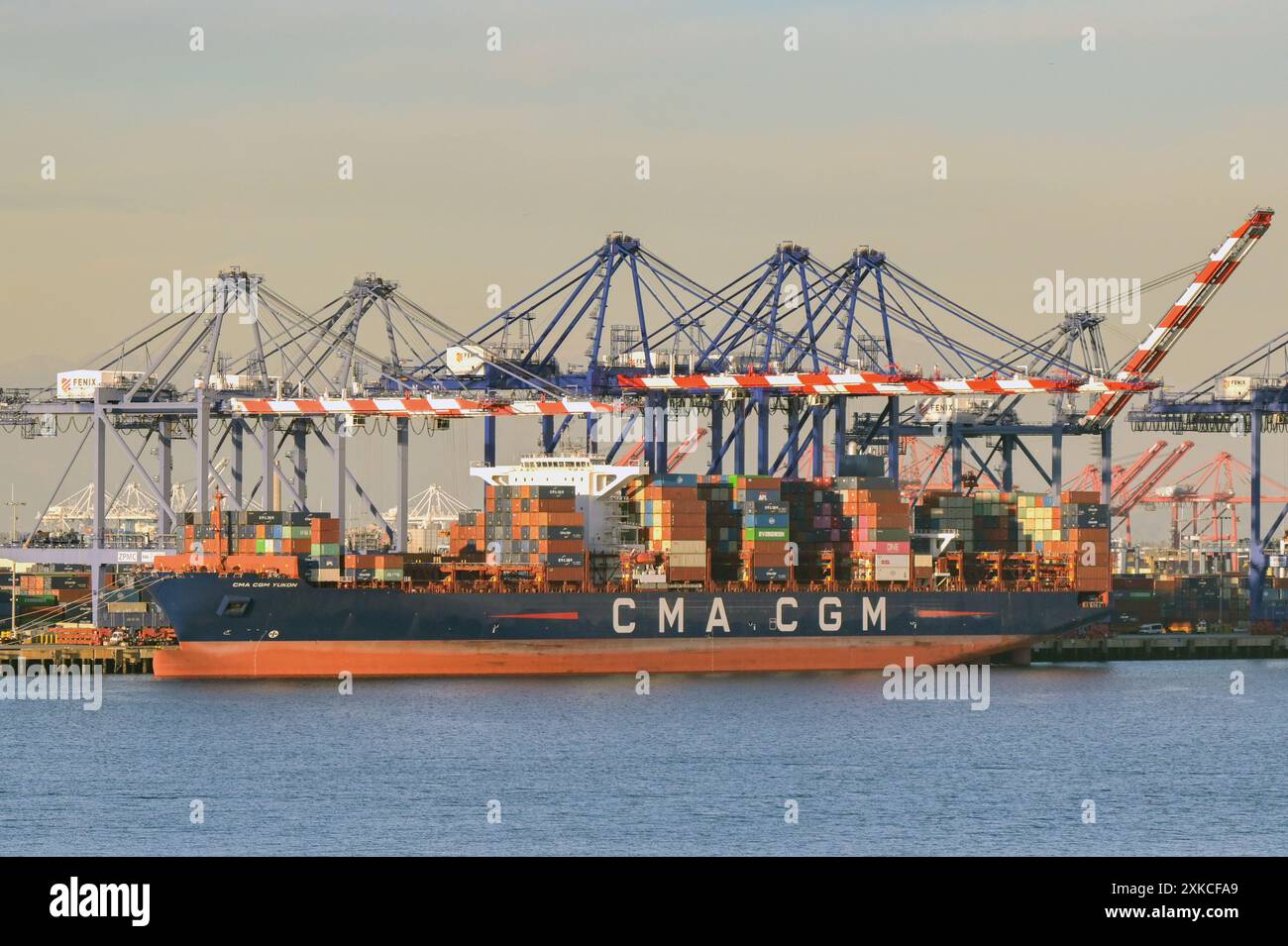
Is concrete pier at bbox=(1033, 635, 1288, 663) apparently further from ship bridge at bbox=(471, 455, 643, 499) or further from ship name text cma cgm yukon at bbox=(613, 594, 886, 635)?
ship bridge at bbox=(471, 455, 643, 499)

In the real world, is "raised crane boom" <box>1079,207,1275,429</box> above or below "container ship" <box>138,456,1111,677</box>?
above

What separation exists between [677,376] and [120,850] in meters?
44.3

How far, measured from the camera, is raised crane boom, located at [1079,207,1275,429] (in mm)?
81500

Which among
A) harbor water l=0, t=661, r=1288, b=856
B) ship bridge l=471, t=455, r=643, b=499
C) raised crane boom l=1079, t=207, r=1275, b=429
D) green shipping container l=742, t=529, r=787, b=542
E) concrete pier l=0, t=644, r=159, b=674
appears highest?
raised crane boom l=1079, t=207, r=1275, b=429

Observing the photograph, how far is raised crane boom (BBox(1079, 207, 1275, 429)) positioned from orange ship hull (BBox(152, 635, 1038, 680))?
17.4 m

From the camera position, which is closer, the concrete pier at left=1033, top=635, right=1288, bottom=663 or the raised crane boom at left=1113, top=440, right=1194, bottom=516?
the concrete pier at left=1033, top=635, right=1288, bottom=663

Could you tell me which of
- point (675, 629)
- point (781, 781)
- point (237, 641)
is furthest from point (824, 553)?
point (781, 781)

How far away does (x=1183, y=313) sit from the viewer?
8294 centimetres

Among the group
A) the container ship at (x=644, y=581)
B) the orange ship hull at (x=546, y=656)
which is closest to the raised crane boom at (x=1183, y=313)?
the container ship at (x=644, y=581)

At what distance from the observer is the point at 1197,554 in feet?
522

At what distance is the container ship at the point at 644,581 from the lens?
61.4 meters
